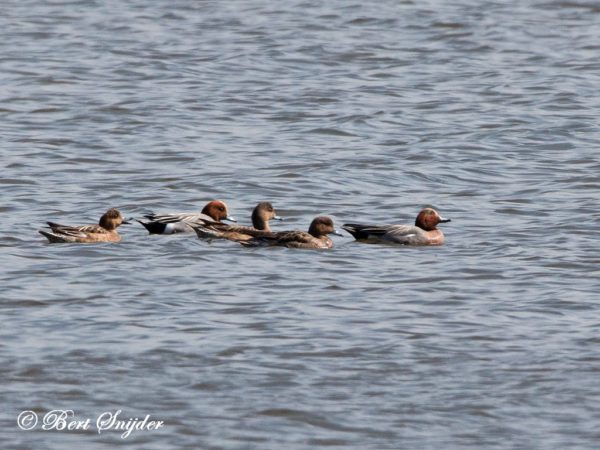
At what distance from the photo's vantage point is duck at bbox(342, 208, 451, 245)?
597 inches

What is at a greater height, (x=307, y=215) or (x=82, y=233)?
(x=82, y=233)

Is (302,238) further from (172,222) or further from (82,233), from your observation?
(82,233)

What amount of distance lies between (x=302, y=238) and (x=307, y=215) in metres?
1.94

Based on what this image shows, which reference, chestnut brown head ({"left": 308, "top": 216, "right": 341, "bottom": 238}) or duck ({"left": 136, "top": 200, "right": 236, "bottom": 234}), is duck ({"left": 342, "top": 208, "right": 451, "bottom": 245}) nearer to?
chestnut brown head ({"left": 308, "top": 216, "right": 341, "bottom": 238})

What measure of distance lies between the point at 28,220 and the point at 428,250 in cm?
414

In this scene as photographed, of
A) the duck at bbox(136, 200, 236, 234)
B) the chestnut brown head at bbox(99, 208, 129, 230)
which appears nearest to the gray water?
the duck at bbox(136, 200, 236, 234)

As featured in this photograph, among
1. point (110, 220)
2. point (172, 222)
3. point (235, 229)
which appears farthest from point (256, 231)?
point (110, 220)

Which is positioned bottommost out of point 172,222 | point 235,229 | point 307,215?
point 307,215

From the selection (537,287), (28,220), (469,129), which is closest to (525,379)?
(537,287)

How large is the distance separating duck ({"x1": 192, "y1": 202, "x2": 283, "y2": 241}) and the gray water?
156 millimetres

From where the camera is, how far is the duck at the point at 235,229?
50.6ft

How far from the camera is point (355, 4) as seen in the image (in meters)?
33.2

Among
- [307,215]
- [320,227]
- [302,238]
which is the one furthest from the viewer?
[307,215]

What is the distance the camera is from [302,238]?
49.5 feet
